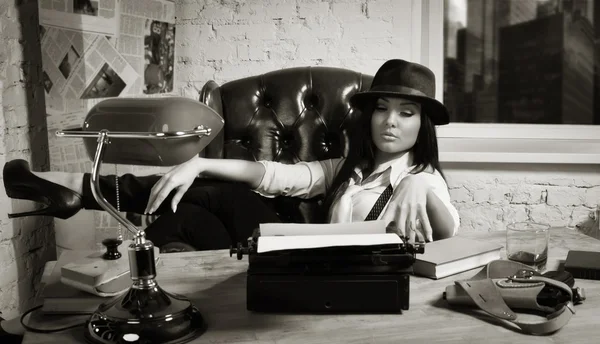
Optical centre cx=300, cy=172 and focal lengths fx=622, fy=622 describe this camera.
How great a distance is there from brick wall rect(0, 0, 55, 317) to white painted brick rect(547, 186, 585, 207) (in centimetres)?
216

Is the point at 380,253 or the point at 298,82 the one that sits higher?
the point at 298,82

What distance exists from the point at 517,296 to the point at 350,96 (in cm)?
134

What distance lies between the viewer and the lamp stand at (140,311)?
3.22 ft

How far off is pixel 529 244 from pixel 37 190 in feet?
4.18

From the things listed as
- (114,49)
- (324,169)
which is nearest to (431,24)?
(324,169)

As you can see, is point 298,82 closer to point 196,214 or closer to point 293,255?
point 196,214

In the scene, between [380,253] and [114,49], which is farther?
[114,49]

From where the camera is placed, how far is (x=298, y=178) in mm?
2229

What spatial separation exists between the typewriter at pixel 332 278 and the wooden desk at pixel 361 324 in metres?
0.02

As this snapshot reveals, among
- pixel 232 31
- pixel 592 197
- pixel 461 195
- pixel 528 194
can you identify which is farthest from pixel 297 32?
pixel 592 197

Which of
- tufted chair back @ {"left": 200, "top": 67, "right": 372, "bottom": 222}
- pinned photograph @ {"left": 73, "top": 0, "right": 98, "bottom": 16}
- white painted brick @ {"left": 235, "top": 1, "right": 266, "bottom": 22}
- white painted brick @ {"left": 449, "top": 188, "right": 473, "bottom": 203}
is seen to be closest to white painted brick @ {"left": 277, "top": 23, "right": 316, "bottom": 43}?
white painted brick @ {"left": 235, "top": 1, "right": 266, "bottom": 22}

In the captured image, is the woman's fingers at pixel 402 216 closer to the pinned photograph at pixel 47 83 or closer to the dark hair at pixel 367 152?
the dark hair at pixel 367 152

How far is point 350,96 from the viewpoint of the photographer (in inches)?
92.3

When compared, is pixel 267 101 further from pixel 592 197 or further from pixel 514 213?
pixel 592 197
